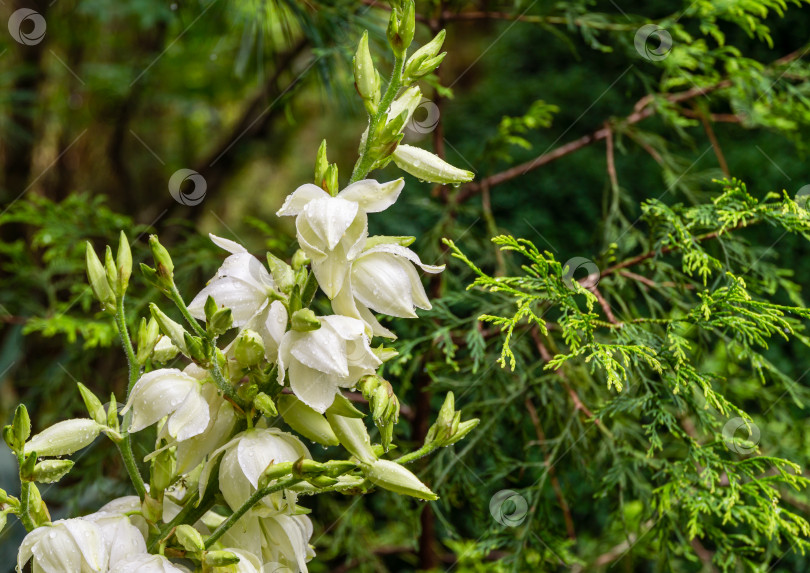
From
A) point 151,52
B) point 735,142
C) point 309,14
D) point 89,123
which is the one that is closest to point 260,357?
point 309,14

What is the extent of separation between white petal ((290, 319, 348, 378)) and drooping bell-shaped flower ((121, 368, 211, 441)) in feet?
0.22

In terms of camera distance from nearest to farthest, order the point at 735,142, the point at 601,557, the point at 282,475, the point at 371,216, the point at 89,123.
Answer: the point at 282,475 → the point at 601,557 → the point at 371,216 → the point at 735,142 → the point at 89,123

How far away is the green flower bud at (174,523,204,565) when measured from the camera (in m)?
0.39

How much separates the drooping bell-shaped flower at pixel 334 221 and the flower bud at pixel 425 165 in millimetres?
30

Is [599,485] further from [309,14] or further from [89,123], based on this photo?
[89,123]

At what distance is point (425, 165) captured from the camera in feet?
1.40

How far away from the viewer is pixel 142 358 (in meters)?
0.45

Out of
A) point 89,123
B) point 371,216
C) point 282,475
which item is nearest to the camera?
point 282,475

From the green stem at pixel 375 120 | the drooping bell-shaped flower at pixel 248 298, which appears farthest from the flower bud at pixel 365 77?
the drooping bell-shaped flower at pixel 248 298

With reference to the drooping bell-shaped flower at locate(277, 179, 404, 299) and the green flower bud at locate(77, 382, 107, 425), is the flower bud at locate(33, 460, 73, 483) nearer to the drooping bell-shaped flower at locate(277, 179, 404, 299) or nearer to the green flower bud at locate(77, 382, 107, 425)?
the green flower bud at locate(77, 382, 107, 425)

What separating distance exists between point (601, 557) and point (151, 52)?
4.36 feet

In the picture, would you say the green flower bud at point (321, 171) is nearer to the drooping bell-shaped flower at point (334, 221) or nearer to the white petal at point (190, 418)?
the drooping bell-shaped flower at point (334, 221)

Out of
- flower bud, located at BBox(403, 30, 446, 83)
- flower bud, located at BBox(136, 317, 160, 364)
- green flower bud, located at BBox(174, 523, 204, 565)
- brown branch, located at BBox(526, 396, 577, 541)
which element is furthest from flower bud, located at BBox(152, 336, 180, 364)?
brown branch, located at BBox(526, 396, 577, 541)

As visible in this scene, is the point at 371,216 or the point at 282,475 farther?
the point at 371,216
